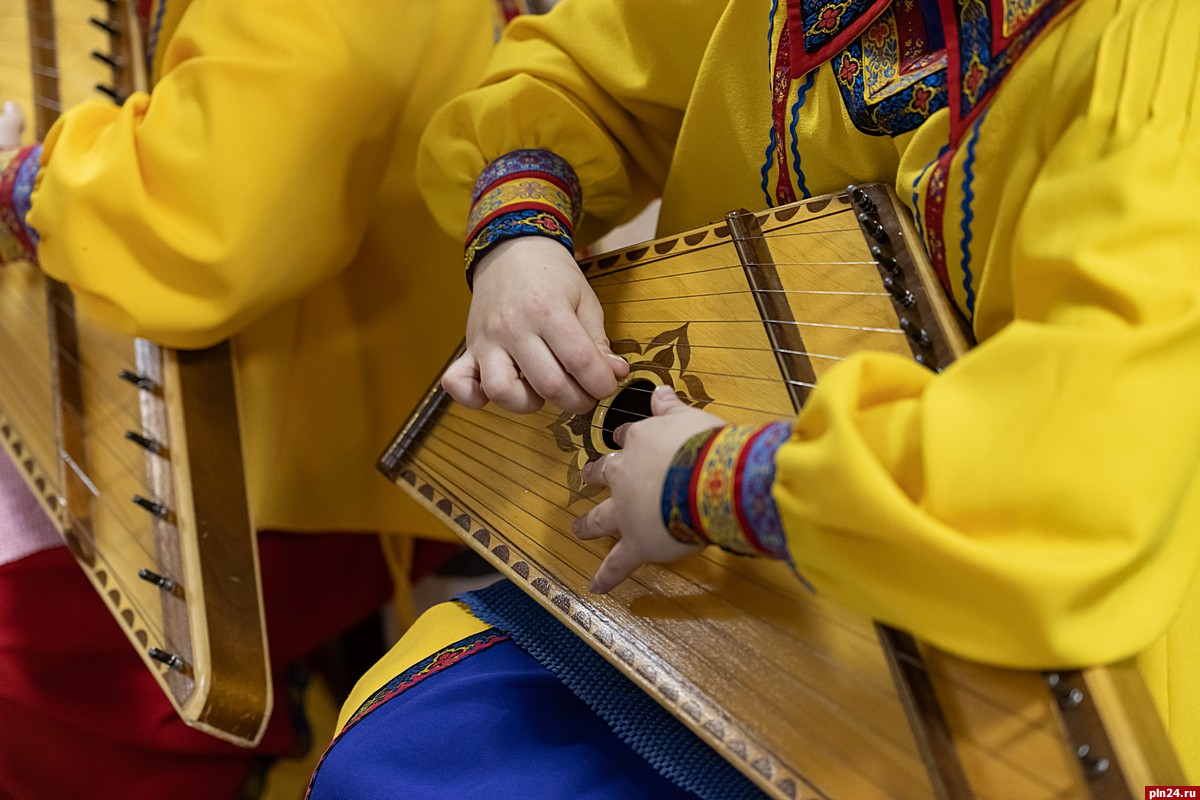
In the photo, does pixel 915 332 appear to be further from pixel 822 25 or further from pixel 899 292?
pixel 822 25

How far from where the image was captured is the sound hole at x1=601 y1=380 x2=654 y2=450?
725 millimetres

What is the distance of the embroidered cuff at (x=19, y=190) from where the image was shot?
97 cm

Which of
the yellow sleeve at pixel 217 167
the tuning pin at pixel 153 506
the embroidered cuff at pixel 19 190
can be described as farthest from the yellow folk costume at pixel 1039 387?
the embroidered cuff at pixel 19 190

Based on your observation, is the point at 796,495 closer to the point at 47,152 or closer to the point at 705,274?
the point at 705,274

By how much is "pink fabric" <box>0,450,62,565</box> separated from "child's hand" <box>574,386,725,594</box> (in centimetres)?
73

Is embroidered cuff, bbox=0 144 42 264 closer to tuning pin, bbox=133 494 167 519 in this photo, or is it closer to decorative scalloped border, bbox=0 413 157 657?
decorative scalloped border, bbox=0 413 157 657

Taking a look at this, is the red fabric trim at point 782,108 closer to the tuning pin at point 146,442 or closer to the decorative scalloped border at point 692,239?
the decorative scalloped border at point 692,239

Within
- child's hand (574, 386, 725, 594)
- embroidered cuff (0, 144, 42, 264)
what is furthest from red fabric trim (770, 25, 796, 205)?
embroidered cuff (0, 144, 42, 264)

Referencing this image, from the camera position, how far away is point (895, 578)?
1.55 feet

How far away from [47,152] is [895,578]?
0.90 m

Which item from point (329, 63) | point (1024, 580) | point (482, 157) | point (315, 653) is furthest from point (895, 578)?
point (315, 653)

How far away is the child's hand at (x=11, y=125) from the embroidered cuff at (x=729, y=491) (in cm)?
98

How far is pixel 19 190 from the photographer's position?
3.19ft

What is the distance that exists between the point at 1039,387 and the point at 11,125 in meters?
1.18
